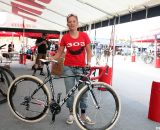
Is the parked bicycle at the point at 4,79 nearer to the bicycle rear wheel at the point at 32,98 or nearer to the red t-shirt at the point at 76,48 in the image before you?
the bicycle rear wheel at the point at 32,98

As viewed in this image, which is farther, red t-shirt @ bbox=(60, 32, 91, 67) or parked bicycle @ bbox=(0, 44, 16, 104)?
parked bicycle @ bbox=(0, 44, 16, 104)

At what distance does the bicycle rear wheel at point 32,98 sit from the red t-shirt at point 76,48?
49cm

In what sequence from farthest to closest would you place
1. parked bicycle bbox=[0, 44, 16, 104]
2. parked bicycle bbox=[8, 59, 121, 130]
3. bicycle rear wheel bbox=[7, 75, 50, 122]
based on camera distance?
parked bicycle bbox=[0, 44, 16, 104] < bicycle rear wheel bbox=[7, 75, 50, 122] < parked bicycle bbox=[8, 59, 121, 130]

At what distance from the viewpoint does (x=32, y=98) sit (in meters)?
3.71

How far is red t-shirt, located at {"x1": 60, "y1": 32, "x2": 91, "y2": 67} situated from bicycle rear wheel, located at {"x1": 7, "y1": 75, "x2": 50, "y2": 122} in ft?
1.62

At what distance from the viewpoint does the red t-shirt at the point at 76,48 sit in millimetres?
3674

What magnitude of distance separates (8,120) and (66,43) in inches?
51.5

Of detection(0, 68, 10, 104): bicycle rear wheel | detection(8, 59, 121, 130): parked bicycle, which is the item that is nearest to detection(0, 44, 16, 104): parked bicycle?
detection(0, 68, 10, 104): bicycle rear wheel

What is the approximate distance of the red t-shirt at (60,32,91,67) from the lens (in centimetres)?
367

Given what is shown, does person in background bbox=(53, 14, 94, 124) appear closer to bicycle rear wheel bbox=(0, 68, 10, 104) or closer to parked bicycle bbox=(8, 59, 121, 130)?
parked bicycle bbox=(8, 59, 121, 130)

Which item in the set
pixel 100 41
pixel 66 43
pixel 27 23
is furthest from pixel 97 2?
pixel 100 41

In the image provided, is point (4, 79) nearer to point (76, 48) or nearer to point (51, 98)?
point (51, 98)

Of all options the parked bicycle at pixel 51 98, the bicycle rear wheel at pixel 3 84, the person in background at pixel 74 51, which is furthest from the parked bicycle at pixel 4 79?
the person in background at pixel 74 51

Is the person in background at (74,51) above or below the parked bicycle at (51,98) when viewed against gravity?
above
